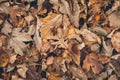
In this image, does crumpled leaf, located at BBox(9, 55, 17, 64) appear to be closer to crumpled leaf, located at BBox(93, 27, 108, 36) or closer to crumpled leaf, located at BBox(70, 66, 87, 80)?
crumpled leaf, located at BBox(70, 66, 87, 80)

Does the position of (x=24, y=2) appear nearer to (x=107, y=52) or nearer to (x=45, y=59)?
(x=45, y=59)

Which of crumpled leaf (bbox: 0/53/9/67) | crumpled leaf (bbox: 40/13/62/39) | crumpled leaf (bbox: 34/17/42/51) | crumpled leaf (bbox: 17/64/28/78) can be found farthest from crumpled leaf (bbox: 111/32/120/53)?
crumpled leaf (bbox: 0/53/9/67)

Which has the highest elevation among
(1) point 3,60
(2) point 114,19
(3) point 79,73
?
(2) point 114,19

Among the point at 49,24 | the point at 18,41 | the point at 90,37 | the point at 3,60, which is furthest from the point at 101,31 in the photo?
the point at 3,60

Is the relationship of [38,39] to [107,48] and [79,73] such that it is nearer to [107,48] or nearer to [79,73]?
[79,73]

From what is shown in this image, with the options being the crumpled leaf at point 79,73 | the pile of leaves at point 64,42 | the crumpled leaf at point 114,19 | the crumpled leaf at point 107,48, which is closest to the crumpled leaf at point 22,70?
the pile of leaves at point 64,42

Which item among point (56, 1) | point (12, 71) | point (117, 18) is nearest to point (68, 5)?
point (56, 1)
